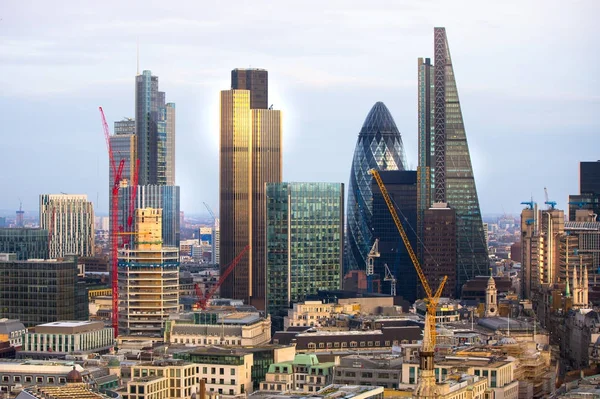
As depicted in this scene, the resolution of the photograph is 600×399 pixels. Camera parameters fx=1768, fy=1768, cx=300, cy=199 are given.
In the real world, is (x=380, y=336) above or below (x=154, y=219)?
below

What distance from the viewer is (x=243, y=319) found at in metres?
180

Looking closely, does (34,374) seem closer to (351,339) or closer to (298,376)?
(298,376)

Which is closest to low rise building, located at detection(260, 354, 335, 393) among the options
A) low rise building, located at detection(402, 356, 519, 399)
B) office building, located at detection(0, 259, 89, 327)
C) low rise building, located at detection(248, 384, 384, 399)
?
A: low rise building, located at detection(402, 356, 519, 399)

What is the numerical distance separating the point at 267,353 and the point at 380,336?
61.4ft

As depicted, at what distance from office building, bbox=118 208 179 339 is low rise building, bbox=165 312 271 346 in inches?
121

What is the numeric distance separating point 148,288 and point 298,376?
39.4 metres

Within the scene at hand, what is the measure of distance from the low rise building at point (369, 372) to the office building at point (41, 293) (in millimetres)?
57409

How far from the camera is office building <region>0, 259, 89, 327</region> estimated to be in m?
194

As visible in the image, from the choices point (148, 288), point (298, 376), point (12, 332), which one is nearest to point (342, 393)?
point (298, 376)

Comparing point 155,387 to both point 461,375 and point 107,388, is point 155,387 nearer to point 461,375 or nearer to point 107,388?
point 107,388

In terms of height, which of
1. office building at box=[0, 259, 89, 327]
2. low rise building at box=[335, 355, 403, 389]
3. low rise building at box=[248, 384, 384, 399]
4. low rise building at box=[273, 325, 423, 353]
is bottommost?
low rise building at box=[248, 384, 384, 399]

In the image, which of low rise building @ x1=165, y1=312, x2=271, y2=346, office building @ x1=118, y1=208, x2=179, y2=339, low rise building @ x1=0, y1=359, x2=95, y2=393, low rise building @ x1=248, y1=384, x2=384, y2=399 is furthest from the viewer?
office building @ x1=118, y1=208, x2=179, y2=339

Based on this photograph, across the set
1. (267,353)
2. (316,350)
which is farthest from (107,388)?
(316,350)

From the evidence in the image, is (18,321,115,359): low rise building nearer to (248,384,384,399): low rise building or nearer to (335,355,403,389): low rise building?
(335,355,403,389): low rise building
